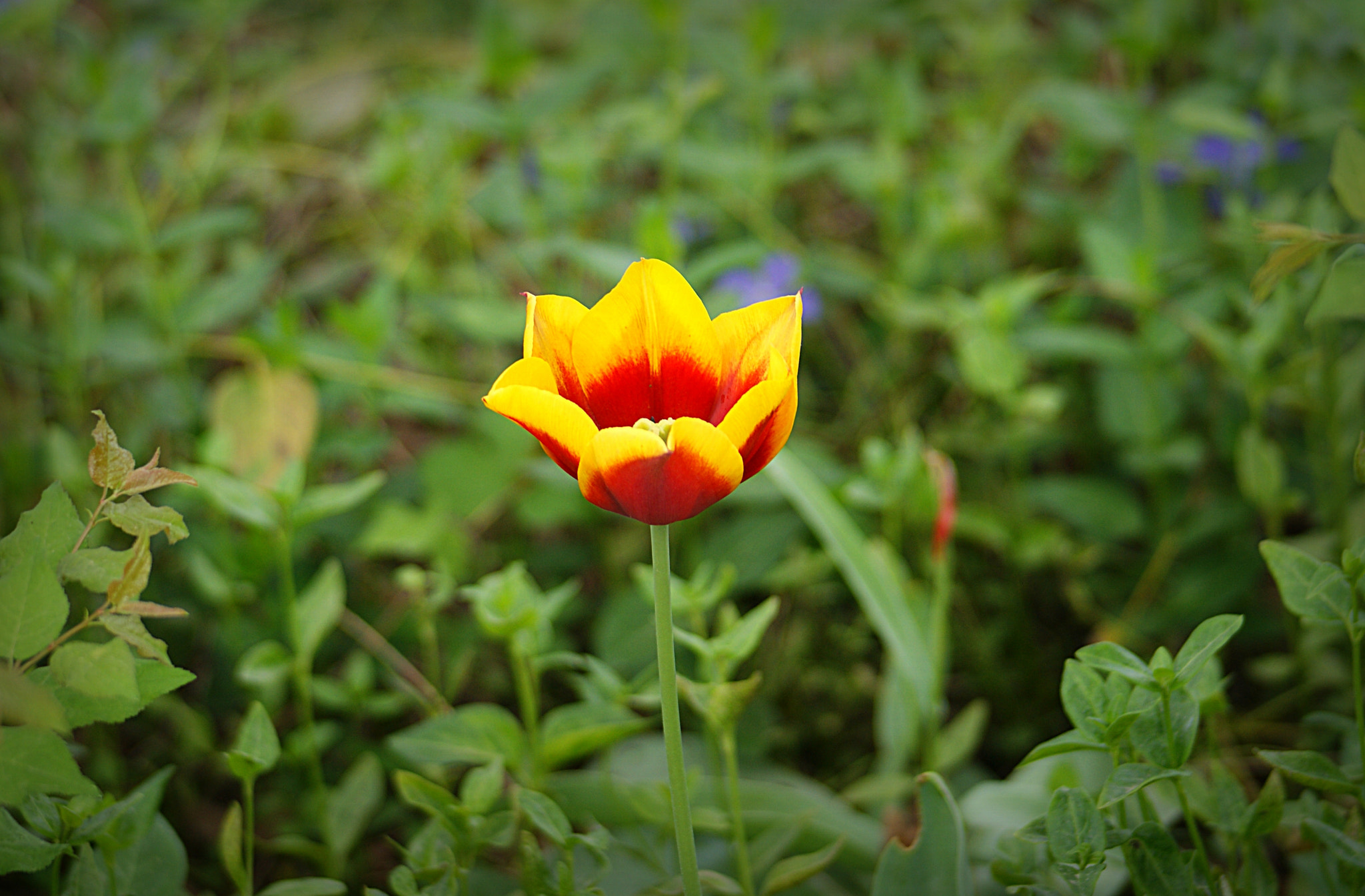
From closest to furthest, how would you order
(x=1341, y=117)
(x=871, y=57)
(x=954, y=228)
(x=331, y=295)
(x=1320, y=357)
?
(x=1320, y=357), (x=1341, y=117), (x=954, y=228), (x=331, y=295), (x=871, y=57)

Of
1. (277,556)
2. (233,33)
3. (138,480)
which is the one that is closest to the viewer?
(138,480)

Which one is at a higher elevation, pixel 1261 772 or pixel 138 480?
pixel 138 480

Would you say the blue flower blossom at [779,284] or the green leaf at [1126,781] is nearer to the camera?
the green leaf at [1126,781]

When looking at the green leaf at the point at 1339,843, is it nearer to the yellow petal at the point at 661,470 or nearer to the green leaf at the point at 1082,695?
the green leaf at the point at 1082,695

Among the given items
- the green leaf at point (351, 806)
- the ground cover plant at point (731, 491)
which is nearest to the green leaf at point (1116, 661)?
the ground cover plant at point (731, 491)

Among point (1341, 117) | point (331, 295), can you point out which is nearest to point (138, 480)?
point (331, 295)

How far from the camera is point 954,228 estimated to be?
4.47 feet

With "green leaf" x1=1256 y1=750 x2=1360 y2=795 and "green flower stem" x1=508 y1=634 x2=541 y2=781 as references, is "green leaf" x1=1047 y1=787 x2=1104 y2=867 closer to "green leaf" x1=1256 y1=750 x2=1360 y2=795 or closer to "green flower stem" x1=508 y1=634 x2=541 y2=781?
"green leaf" x1=1256 y1=750 x2=1360 y2=795

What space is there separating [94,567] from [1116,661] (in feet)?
1.96

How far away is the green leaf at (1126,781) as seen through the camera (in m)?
0.53

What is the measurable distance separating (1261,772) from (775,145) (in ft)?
4.30

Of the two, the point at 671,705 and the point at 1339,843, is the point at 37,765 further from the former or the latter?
the point at 1339,843

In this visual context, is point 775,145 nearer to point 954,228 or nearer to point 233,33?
point 954,228

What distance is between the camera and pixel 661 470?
476mm
